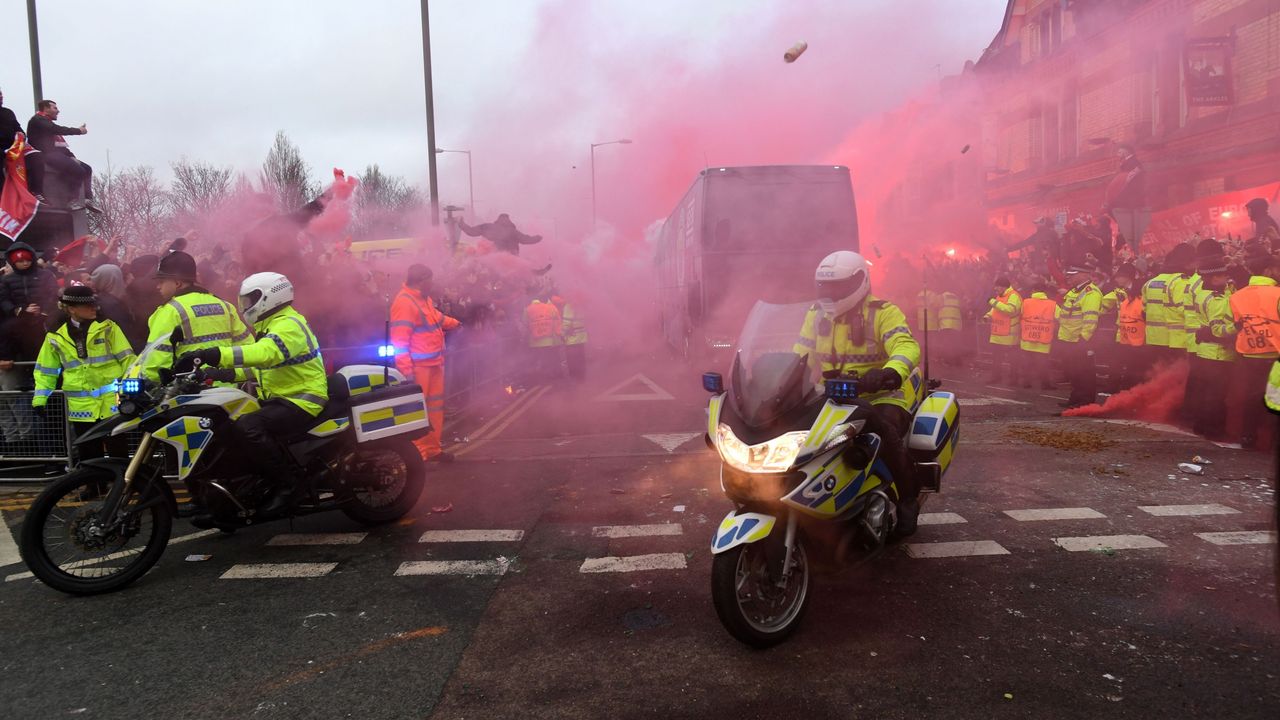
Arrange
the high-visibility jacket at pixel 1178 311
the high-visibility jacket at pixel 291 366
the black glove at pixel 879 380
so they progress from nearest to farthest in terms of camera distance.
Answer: the black glove at pixel 879 380
the high-visibility jacket at pixel 291 366
the high-visibility jacket at pixel 1178 311

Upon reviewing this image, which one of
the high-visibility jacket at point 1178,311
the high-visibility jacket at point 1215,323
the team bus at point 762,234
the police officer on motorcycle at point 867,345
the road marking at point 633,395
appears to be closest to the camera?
the police officer on motorcycle at point 867,345

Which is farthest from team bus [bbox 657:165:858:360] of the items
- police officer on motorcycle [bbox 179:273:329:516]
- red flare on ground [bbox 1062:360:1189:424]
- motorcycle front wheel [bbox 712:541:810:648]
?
motorcycle front wheel [bbox 712:541:810:648]

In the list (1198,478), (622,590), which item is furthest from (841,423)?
(1198,478)

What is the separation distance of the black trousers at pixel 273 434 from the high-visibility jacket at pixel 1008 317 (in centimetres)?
1054

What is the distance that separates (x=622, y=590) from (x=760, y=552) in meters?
1.05

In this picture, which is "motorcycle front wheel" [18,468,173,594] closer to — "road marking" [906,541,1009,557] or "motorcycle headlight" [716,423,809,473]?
"motorcycle headlight" [716,423,809,473]

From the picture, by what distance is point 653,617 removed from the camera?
3867 millimetres

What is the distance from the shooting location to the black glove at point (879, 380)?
371 centimetres

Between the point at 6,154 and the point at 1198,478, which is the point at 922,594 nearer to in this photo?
the point at 1198,478

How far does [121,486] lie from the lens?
4387 millimetres

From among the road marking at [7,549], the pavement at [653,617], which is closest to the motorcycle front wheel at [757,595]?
the pavement at [653,617]

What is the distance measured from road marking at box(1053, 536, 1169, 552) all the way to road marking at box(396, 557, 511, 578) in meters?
3.29

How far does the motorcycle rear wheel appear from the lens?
5387mm

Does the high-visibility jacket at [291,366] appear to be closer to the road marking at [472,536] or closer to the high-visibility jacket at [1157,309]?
the road marking at [472,536]
